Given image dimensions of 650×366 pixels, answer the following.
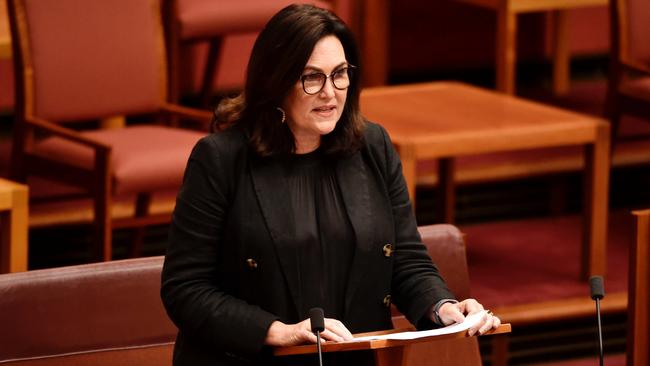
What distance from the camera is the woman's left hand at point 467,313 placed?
2.20 meters

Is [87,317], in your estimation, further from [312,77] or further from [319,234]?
[312,77]

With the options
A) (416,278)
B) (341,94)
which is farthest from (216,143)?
(416,278)

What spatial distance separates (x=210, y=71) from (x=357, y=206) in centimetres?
297

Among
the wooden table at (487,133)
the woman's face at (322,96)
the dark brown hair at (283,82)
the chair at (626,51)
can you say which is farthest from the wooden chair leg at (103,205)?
the chair at (626,51)

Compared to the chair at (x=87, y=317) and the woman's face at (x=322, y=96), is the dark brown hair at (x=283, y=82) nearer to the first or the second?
the woman's face at (x=322, y=96)

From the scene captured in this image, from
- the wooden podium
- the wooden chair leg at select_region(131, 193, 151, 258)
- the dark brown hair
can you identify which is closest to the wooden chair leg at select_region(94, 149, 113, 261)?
the wooden chair leg at select_region(131, 193, 151, 258)

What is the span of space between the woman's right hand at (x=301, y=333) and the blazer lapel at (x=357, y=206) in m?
0.18

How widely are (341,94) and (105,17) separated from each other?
1.93 m

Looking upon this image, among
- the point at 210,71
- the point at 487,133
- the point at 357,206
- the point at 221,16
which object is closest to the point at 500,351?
the point at 487,133

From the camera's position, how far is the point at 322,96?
2328 millimetres

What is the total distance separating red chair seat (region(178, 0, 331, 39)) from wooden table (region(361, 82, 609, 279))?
2.19ft

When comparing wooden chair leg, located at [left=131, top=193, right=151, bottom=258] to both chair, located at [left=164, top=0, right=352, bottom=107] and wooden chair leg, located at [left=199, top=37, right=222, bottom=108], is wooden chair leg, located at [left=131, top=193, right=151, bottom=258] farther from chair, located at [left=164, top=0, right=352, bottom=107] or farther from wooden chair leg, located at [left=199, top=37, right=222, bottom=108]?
wooden chair leg, located at [left=199, top=37, right=222, bottom=108]

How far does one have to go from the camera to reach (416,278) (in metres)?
2.43

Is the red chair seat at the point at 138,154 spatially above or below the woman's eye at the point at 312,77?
below
